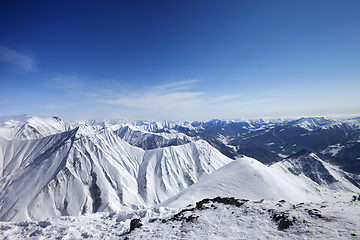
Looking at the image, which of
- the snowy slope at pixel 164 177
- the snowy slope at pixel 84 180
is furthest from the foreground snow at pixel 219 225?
the snowy slope at pixel 164 177

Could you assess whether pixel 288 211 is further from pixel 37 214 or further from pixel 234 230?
pixel 37 214

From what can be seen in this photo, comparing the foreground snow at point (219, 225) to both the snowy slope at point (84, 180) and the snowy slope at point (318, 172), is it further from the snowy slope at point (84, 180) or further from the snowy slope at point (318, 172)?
the snowy slope at point (318, 172)

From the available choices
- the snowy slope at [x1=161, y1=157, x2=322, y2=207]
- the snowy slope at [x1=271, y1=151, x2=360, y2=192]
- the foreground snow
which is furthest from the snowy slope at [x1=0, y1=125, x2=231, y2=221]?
the foreground snow

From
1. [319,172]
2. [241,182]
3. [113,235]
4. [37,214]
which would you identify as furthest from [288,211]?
[319,172]

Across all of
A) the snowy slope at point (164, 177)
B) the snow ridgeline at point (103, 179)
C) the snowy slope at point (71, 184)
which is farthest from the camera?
the snowy slope at point (164, 177)

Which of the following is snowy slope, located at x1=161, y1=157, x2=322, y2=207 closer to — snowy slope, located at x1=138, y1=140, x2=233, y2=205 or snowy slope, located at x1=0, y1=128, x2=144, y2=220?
snowy slope, located at x1=0, y1=128, x2=144, y2=220

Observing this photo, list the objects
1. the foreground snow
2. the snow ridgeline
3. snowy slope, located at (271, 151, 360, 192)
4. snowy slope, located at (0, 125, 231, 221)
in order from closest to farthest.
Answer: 1. the foreground snow
2. the snow ridgeline
3. snowy slope, located at (0, 125, 231, 221)
4. snowy slope, located at (271, 151, 360, 192)

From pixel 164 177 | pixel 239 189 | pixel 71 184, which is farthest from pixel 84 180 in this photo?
pixel 239 189

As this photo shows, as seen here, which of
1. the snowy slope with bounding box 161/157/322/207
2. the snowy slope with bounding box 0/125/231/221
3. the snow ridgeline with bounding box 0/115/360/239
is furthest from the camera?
the snowy slope with bounding box 0/125/231/221
